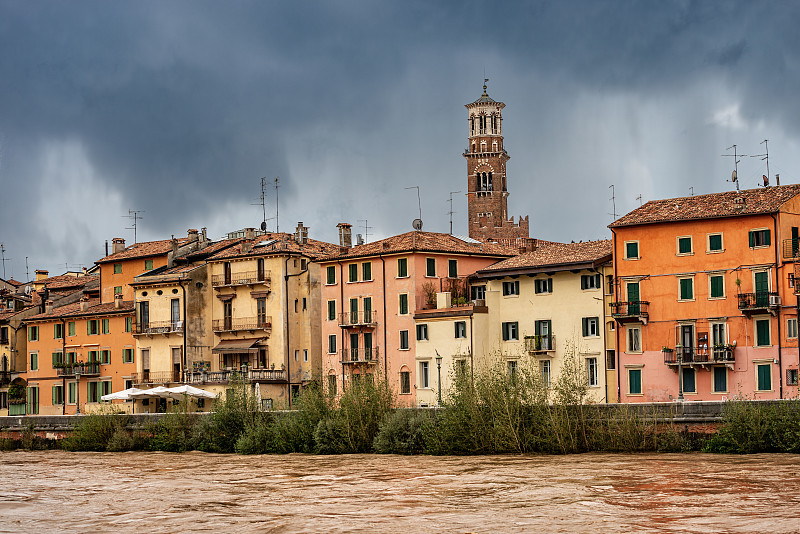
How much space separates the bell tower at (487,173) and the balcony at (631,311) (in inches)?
2597

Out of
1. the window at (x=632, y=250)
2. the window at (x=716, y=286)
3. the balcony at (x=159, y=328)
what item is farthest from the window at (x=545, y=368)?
the balcony at (x=159, y=328)

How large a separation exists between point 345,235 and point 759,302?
3002 centimetres

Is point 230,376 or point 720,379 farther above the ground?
point 230,376

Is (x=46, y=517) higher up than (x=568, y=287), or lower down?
lower down

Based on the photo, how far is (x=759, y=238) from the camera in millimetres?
63250

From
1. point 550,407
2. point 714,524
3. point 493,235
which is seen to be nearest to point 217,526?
point 714,524

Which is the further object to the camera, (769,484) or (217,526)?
(769,484)

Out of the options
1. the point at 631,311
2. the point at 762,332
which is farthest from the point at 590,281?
the point at 762,332

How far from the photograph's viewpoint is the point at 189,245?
90938 mm

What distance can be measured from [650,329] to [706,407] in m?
19.5

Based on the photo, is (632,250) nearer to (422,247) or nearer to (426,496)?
(422,247)

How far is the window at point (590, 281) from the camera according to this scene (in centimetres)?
6819

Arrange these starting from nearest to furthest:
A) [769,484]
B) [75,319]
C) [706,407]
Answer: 1. [769,484]
2. [706,407]
3. [75,319]

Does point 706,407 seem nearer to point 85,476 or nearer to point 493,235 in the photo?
point 85,476
